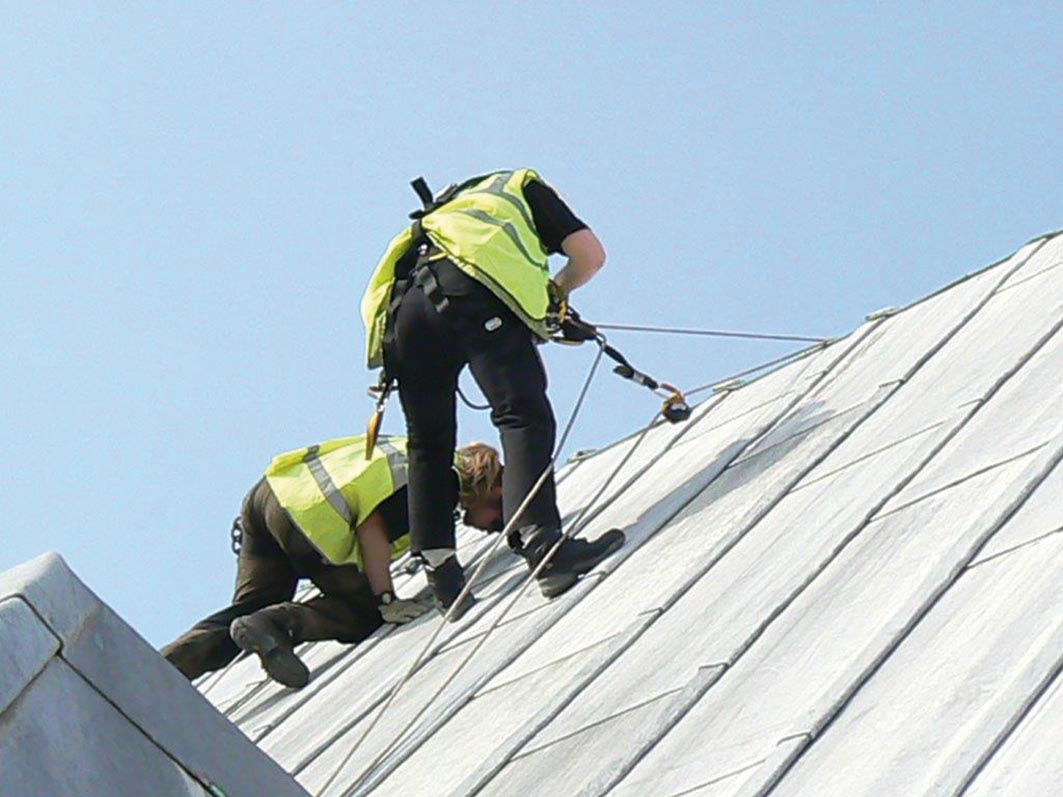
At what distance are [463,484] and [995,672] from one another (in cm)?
468

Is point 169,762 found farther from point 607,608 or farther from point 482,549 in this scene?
point 482,549

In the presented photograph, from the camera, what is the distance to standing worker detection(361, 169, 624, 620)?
708cm

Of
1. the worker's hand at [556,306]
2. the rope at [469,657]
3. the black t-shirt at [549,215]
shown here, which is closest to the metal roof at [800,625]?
the rope at [469,657]

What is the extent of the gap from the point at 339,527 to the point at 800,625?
3.66 meters

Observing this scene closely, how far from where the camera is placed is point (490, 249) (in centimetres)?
712

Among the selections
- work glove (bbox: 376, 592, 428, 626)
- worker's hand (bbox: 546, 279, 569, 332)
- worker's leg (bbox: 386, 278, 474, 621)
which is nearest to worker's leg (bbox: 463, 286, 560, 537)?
worker's leg (bbox: 386, 278, 474, 621)

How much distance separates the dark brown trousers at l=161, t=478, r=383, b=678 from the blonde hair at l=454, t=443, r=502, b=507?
1.70 ft

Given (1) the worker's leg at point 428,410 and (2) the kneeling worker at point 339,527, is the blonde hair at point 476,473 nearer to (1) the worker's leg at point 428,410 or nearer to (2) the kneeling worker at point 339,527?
(2) the kneeling worker at point 339,527

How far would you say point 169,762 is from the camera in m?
3.46

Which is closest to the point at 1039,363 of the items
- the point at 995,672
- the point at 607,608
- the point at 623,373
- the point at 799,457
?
the point at 799,457

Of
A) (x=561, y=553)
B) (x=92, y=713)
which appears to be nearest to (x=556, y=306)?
(x=561, y=553)

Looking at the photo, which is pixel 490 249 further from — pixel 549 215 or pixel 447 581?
pixel 447 581

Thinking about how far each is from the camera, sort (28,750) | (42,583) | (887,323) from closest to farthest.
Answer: (28,750) → (42,583) → (887,323)

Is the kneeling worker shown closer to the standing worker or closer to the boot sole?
the standing worker
